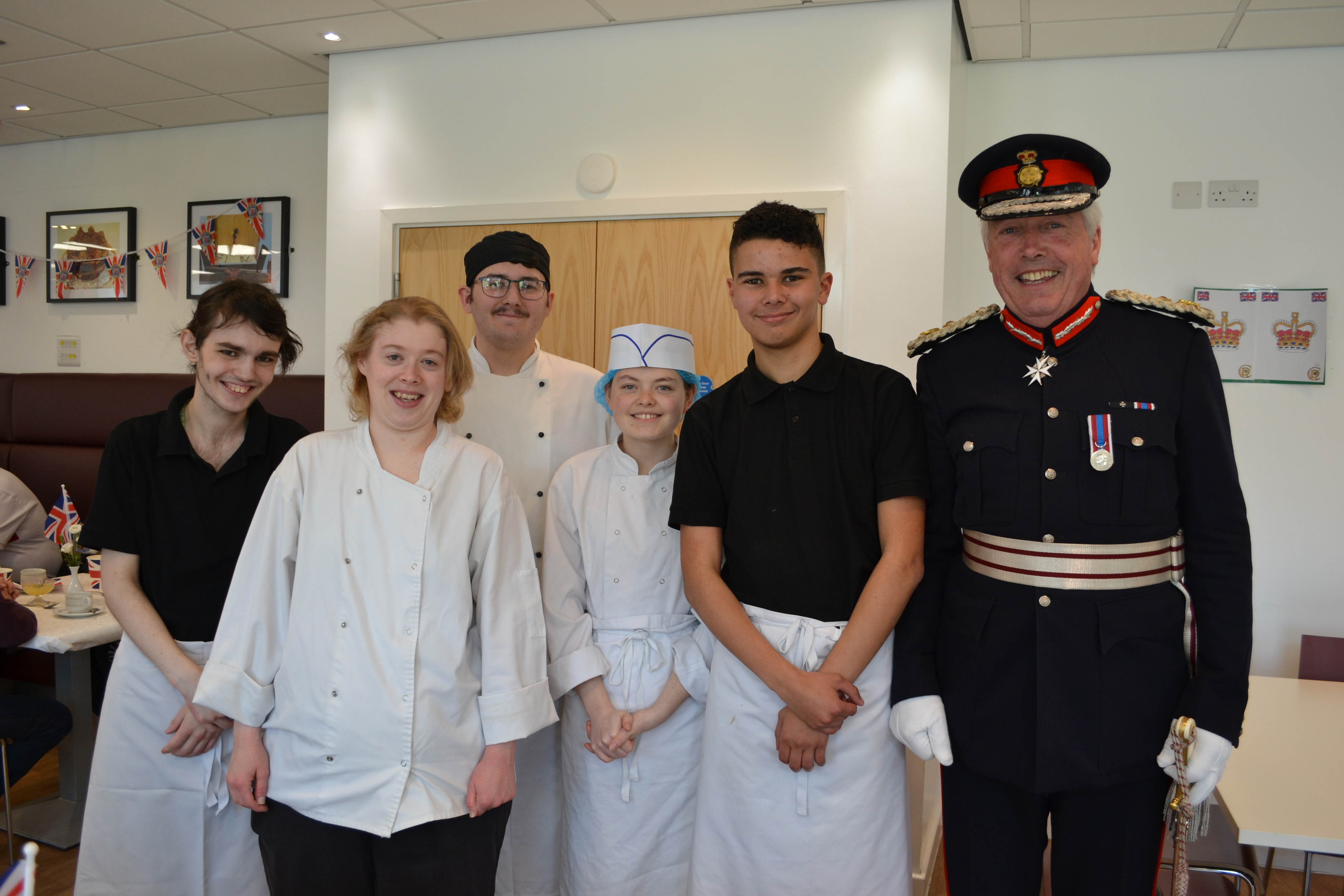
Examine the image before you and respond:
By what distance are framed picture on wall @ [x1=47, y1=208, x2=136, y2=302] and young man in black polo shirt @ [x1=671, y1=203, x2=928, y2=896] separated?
4.59m

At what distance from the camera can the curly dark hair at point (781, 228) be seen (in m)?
1.64

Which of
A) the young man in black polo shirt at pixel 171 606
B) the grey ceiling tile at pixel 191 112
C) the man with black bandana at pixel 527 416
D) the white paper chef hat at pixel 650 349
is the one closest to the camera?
the young man in black polo shirt at pixel 171 606

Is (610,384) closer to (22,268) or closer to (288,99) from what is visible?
(288,99)

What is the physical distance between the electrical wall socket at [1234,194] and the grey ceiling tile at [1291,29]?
0.49 meters

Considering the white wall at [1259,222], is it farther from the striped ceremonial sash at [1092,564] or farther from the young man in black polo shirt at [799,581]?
the striped ceremonial sash at [1092,564]

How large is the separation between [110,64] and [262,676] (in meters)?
3.57

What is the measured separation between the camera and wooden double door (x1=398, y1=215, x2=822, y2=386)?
3389 mm

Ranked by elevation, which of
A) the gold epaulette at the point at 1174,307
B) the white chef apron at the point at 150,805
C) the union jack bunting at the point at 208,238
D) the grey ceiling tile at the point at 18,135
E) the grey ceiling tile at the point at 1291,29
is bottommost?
the white chef apron at the point at 150,805

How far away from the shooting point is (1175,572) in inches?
56.6

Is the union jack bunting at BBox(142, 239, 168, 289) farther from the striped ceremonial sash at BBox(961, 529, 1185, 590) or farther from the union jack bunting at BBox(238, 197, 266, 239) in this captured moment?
the striped ceremonial sash at BBox(961, 529, 1185, 590)

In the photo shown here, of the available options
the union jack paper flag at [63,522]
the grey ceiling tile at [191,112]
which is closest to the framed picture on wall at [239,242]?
the grey ceiling tile at [191,112]

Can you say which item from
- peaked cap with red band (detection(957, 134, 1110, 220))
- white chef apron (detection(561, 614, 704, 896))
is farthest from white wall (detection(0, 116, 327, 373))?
peaked cap with red band (detection(957, 134, 1110, 220))

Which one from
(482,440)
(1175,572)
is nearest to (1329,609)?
(1175,572)

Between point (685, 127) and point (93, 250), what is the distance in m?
3.78
